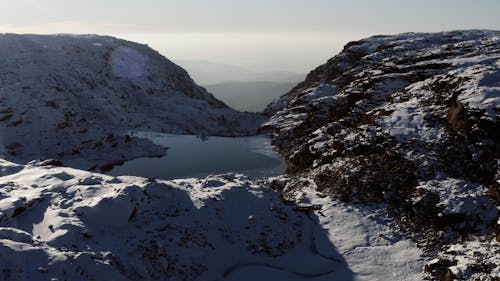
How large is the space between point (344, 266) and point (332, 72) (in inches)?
2412

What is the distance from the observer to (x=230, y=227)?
23531 mm

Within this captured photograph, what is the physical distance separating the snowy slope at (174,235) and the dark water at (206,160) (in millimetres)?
14803

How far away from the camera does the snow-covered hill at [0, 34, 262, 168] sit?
49.0 m

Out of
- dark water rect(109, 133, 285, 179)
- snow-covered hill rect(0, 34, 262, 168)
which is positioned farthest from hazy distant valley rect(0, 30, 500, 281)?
snow-covered hill rect(0, 34, 262, 168)

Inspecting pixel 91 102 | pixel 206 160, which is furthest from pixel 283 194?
pixel 91 102

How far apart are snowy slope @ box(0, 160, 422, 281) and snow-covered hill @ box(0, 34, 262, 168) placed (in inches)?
921

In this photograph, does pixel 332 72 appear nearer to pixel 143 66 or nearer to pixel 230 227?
pixel 143 66

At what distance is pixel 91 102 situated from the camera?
2461 inches

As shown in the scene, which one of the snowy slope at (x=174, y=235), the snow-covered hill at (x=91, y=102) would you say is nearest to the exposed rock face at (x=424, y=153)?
the snowy slope at (x=174, y=235)

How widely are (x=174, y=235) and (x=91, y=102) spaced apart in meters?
46.8

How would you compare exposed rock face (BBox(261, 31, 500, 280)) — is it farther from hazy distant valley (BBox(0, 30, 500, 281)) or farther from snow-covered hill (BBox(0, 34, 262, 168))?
snow-covered hill (BBox(0, 34, 262, 168))

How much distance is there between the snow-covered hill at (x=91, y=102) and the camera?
4900 cm

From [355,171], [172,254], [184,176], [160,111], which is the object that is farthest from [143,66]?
[172,254]

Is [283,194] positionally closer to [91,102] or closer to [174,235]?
[174,235]
